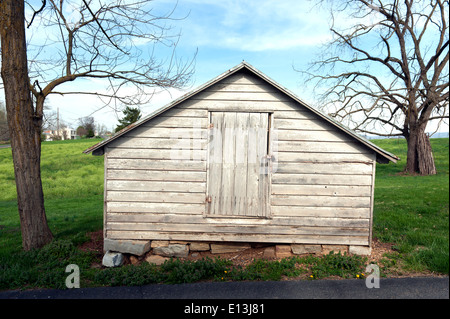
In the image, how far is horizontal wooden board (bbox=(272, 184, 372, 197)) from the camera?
7.13 meters

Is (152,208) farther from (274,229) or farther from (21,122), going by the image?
(21,122)

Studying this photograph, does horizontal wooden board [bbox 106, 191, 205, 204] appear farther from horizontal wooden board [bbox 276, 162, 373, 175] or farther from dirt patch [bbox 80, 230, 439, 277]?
horizontal wooden board [bbox 276, 162, 373, 175]

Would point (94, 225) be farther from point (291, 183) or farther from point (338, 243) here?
point (338, 243)

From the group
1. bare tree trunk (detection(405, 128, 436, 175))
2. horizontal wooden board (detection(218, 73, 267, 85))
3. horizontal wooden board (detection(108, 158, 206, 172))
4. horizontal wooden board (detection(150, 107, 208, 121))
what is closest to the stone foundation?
horizontal wooden board (detection(108, 158, 206, 172))

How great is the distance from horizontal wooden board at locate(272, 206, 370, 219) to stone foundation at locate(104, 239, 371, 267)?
73cm

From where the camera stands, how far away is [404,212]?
10.6 meters

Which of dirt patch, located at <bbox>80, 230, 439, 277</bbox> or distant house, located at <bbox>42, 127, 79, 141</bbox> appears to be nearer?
dirt patch, located at <bbox>80, 230, 439, 277</bbox>

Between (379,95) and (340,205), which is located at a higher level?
(379,95)

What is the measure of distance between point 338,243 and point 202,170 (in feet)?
11.4

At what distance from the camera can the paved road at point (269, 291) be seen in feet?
18.0

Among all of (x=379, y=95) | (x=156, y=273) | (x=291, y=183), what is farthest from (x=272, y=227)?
(x=379, y=95)

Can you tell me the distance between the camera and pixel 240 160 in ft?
23.3
